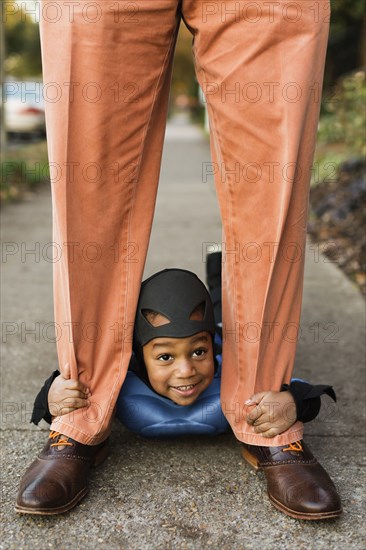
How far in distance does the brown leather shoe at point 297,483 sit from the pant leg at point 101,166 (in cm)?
45

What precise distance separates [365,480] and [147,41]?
127 cm

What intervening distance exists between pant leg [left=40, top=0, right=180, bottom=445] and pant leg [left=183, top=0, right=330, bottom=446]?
0.15 m

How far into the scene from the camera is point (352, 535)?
1.62m

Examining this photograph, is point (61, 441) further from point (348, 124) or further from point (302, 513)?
point (348, 124)

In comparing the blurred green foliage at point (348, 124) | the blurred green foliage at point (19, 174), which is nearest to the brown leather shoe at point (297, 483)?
the blurred green foliage at point (348, 124)

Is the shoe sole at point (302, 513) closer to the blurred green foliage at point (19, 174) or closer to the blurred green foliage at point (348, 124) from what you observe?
the blurred green foliage at point (348, 124)

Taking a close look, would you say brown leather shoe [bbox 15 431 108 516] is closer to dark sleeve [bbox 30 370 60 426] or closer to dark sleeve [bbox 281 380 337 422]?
dark sleeve [bbox 30 370 60 426]

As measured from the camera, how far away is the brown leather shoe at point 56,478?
5.41 ft

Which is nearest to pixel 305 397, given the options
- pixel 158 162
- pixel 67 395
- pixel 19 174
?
pixel 67 395

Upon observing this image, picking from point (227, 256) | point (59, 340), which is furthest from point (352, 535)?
point (59, 340)

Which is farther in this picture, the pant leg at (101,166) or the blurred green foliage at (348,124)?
the blurred green foliage at (348,124)

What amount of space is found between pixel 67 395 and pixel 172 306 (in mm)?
365

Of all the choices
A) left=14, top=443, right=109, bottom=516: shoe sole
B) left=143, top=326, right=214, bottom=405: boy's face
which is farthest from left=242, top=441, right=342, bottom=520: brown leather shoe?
Result: left=14, top=443, right=109, bottom=516: shoe sole

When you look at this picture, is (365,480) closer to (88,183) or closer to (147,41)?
(88,183)
